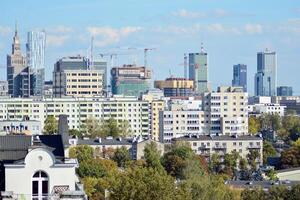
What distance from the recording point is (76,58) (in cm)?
13725

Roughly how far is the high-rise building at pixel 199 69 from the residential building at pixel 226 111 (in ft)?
327

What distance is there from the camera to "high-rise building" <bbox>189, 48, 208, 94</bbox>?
7397 inches

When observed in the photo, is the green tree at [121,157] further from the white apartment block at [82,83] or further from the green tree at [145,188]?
the white apartment block at [82,83]

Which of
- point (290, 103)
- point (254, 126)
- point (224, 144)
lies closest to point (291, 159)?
point (224, 144)

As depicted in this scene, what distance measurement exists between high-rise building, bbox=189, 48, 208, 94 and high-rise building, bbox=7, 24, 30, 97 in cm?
4175

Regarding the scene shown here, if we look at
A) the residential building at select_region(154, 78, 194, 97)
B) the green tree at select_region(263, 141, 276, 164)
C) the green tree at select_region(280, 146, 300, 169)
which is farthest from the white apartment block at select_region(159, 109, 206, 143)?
the residential building at select_region(154, 78, 194, 97)

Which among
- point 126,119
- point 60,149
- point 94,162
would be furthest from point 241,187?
point 126,119

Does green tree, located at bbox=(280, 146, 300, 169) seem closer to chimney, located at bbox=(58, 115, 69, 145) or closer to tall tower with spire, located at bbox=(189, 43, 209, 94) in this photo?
chimney, located at bbox=(58, 115, 69, 145)

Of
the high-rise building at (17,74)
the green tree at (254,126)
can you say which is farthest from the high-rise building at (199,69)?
the green tree at (254,126)

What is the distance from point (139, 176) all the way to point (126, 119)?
2510 inches

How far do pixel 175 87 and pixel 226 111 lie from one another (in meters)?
60.9

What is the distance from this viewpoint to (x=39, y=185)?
12.4 meters

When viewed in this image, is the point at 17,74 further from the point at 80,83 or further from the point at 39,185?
the point at 39,185

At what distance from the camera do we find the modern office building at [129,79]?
454 ft
